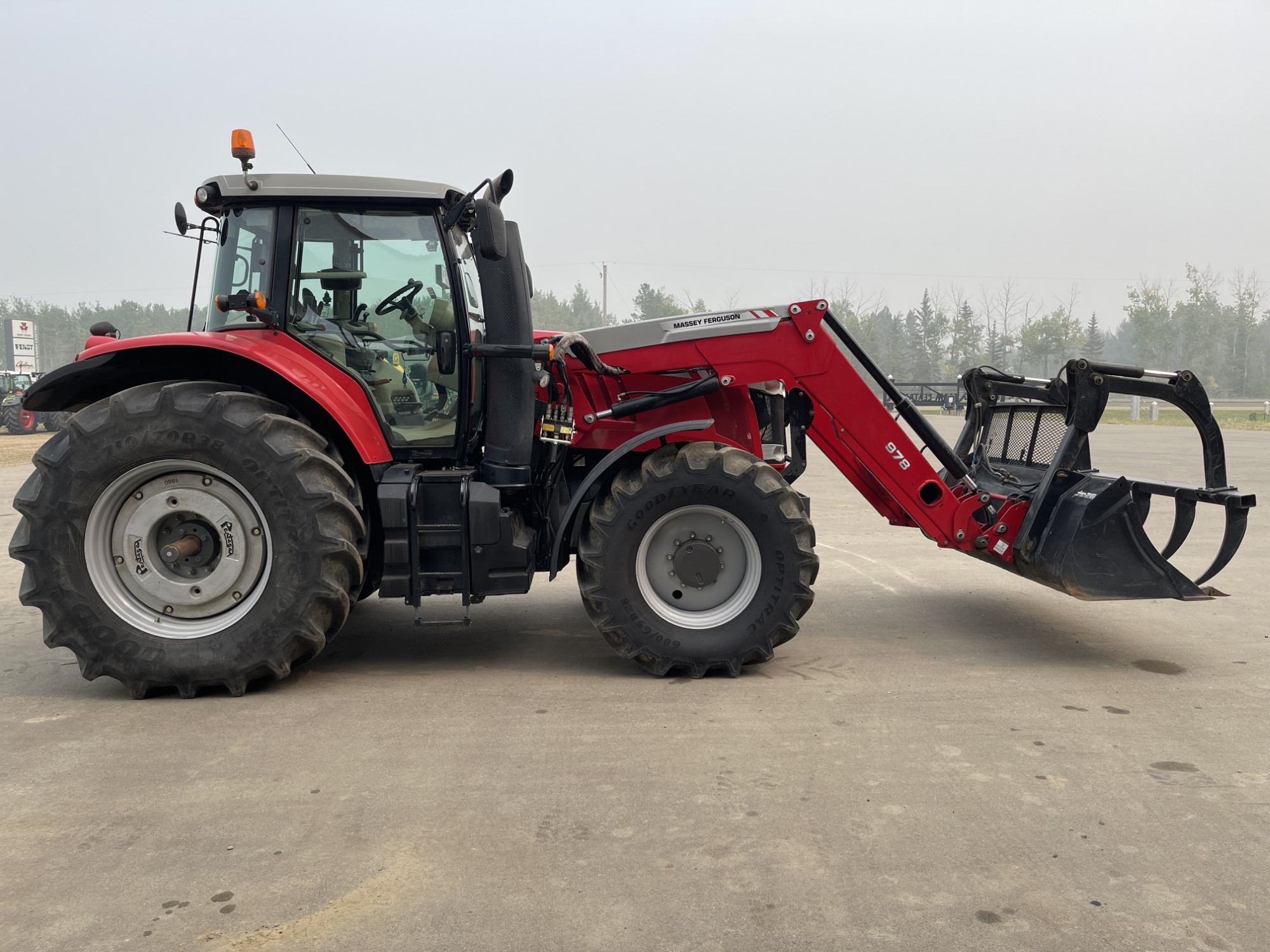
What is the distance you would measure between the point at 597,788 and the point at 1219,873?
2.02 metres

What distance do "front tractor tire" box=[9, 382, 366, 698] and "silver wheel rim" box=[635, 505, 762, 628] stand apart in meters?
1.53

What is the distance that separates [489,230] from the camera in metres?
4.44

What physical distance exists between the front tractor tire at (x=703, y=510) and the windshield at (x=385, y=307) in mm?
1096

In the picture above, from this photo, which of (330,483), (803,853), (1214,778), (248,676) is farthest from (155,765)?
(1214,778)

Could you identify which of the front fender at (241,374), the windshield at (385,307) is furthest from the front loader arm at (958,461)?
the front fender at (241,374)

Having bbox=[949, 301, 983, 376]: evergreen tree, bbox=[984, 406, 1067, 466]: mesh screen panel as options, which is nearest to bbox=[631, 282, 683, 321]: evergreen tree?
bbox=[949, 301, 983, 376]: evergreen tree

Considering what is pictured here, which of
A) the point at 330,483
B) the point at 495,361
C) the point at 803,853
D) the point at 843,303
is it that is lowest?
the point at 803,853

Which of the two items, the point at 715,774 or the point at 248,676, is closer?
the point at 715,774

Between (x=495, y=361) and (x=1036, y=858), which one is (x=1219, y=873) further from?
(x=495, y=361)

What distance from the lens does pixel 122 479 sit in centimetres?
448

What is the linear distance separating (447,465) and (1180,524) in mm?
4257

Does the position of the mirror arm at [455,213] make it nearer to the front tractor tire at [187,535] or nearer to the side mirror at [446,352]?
the side mirror at [446,352]

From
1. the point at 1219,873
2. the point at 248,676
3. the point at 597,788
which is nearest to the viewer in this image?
the point at 1219,873

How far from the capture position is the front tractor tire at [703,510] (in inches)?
187
